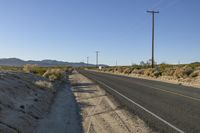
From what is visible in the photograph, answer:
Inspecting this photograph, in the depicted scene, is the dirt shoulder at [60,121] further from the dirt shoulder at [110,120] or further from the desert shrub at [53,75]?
the desert shrub at [53,75]

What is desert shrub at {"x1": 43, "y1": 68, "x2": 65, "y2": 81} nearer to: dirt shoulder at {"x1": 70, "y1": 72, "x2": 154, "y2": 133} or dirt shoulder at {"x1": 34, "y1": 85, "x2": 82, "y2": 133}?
dirt shoulder at {"x1": 34, "y1": 85, "x2": 82, "y2": 133}

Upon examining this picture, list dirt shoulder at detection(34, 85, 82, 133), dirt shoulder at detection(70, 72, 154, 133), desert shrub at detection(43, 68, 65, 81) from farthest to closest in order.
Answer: desert shrub at detection(43, 68, 65, 81) → dirt shoulder at detection(34, 85, 82, 133) → dirt shoulder at detection(70, 72, 154, 133)

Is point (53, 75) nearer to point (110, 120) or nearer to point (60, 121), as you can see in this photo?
point (60, 121)

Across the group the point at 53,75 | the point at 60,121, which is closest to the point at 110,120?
the point at 60,121

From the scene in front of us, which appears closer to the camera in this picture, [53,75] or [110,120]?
[110,120]

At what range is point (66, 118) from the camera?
1417cm

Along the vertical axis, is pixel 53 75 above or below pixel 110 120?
above

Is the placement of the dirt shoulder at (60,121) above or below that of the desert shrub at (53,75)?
below

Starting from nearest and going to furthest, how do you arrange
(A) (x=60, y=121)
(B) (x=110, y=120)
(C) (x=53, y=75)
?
(B) (x=110, y=120), (A) (x=60, y=121), (C) (x=53, y=75)

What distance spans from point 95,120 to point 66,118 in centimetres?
149

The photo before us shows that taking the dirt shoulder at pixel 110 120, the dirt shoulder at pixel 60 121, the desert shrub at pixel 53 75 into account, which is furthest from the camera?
the desert shrub at pixel 53 75

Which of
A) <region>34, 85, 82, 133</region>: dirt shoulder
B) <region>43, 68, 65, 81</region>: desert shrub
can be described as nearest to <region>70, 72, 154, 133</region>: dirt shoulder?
<region>34, 85, 82, 133</region>: dirt shoulder

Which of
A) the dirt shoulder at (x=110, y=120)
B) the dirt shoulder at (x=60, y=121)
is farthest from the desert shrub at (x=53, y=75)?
the dirt shoulder at (x=110, y=120)

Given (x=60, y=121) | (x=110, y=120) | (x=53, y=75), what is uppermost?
(x=53, y=75)
